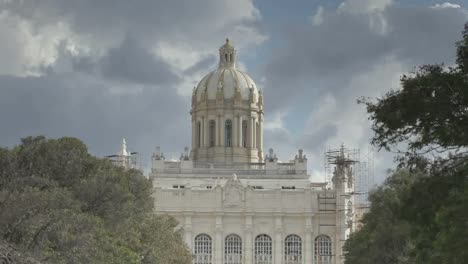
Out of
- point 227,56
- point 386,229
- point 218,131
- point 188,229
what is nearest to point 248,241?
point 188,229

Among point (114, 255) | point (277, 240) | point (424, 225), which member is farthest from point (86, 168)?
point (277, 240)

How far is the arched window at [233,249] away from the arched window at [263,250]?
6.17 feet

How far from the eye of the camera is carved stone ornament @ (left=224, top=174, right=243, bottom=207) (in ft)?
431

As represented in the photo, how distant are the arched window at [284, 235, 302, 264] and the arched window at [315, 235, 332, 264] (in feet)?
6.67

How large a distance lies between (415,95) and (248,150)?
99707 mm

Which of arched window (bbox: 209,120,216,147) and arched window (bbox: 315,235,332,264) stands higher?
arched window (bbox: 209,120,216,147)

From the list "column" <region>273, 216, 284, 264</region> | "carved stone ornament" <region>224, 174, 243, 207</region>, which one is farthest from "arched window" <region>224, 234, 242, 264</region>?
"column" <region>273, 216, 284, 264</region>

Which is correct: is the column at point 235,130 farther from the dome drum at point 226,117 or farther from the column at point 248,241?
the column at point 248,241

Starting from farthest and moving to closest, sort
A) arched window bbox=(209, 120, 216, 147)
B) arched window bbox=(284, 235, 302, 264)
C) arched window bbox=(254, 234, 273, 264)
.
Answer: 1. arched window bbox=(209, 120, 216, 147)
2. arched window bbox=(284, 235, 302, 264)
3. arched window bbox=(254, 234, 273, 264)

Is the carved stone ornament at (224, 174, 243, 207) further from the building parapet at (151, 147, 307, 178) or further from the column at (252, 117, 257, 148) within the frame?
the column at (252, 117, 257, 148)

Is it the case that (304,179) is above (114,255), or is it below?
above

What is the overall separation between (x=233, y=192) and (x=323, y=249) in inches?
489

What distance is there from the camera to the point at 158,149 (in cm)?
14025

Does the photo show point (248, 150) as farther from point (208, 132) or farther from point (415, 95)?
point (415, 95)
